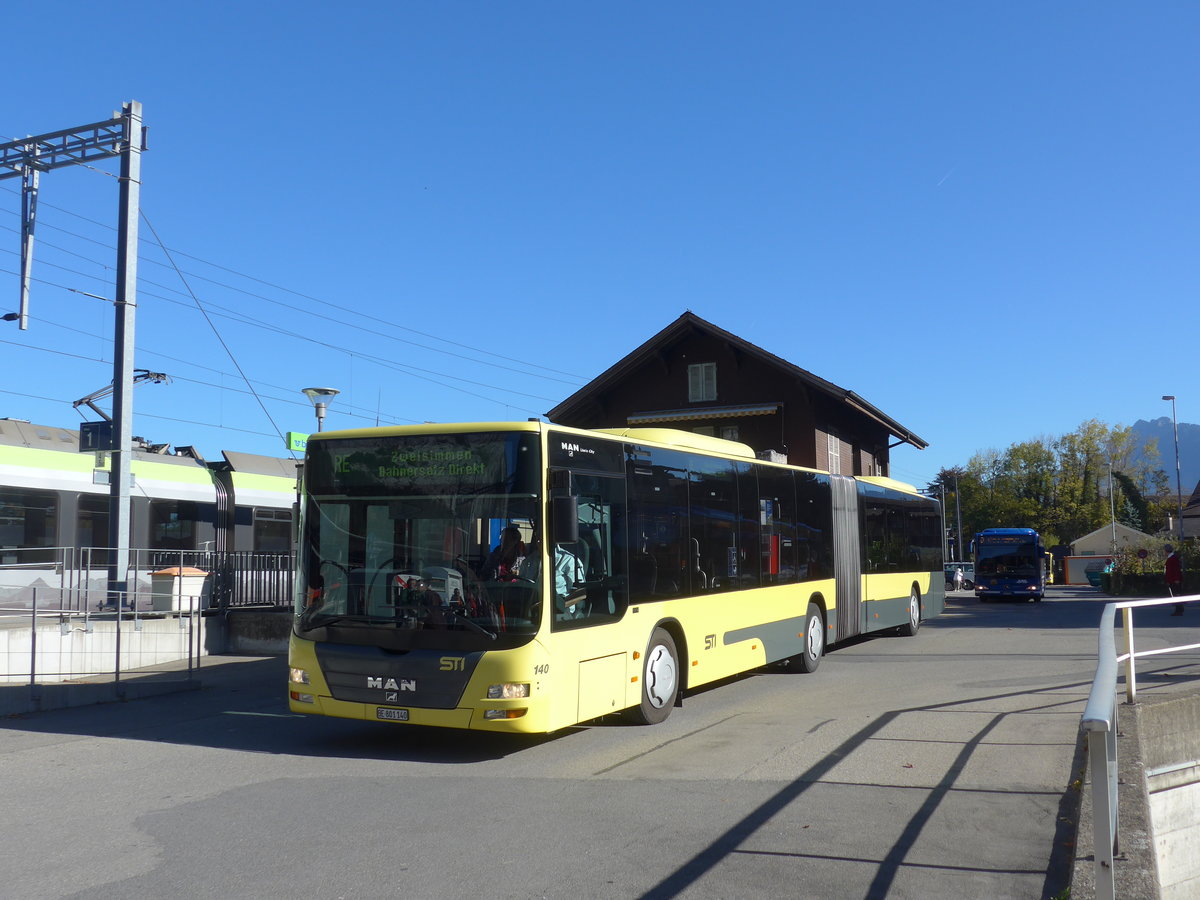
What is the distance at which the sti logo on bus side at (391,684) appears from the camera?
28.3 feet

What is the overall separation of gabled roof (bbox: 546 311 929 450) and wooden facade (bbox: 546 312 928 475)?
0.10ft

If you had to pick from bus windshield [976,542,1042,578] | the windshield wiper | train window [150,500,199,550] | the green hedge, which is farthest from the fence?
the green hedge

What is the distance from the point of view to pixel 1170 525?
7362 cm

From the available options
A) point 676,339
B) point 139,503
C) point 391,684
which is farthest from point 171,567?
point 676,339

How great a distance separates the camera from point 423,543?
8836 mm

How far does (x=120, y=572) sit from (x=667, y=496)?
9.71 metres

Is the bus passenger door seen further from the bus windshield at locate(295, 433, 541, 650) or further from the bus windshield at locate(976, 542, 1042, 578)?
the bus windshield at locate(976, 542, 1042, 578)

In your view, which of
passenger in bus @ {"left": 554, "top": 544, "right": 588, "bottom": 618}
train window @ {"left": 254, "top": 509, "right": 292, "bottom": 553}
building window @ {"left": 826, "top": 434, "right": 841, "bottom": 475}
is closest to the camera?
passenger in bus @ {"left": 554, "top": 544, "right": 588, "bottom": 618}

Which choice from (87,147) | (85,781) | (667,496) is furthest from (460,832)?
(87,147)

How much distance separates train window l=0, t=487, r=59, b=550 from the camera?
64.5 feet

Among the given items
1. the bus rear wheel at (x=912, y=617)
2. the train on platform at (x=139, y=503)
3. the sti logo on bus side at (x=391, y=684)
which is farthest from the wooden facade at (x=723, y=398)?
the sti logo on bus side at (x=391, y=684)

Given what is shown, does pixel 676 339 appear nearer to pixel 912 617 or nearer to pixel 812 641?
pixel 912 617

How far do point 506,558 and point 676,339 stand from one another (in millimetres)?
24782

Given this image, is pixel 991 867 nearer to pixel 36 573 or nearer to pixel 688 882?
pixel 688 882
